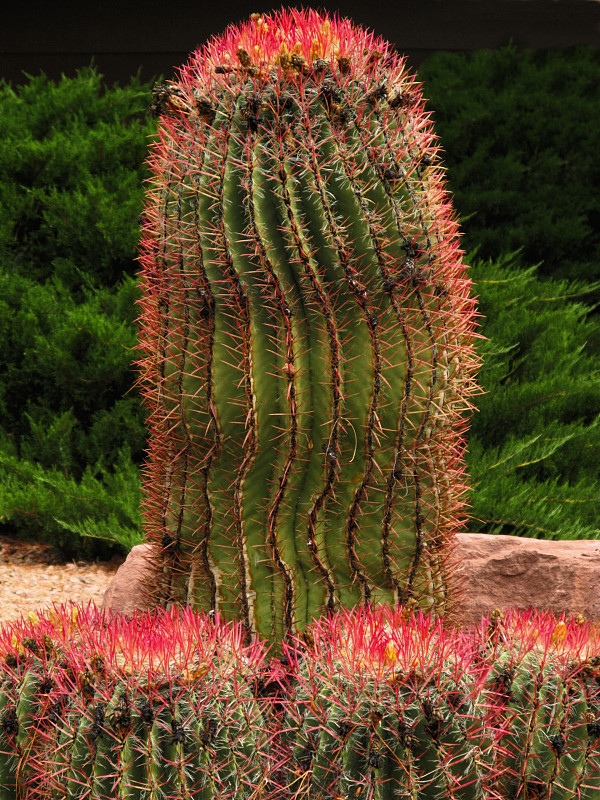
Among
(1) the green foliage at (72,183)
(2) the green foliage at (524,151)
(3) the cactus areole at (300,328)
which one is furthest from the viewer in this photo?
(2) the green foliage at (524,151)

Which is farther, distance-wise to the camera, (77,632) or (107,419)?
(107,419)

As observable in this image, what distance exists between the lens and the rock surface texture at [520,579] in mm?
2367

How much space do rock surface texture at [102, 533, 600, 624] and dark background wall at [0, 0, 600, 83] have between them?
4.48m

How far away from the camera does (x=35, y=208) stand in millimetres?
4820

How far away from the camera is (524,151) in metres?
5.95

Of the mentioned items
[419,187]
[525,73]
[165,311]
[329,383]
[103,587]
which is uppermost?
[525,73]

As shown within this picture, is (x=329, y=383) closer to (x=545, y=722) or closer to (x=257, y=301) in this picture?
(x=257, y=301)

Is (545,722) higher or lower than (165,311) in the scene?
lower

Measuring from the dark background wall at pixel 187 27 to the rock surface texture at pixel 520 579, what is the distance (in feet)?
14.7

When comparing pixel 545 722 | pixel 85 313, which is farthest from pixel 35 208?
pixel 545 722

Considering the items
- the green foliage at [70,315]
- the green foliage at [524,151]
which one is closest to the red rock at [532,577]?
the green foliage at [70,315]

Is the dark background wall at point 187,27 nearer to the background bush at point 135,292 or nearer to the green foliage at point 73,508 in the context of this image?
the background bush at point 135,292

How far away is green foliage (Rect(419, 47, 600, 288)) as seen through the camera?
5703mm

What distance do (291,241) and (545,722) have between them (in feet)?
3.09
